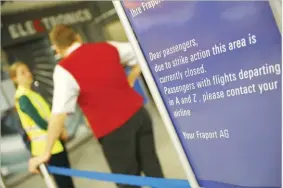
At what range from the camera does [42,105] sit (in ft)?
9.57

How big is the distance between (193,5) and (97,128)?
146 centimetres

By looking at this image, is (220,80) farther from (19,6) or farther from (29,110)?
(19,6)

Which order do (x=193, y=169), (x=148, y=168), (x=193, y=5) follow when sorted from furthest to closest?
1. (x=148, y=168)
2. (x=193, y=169)
3. (x=193, y=5)

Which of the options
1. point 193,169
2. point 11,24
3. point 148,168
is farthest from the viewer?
point 11,24

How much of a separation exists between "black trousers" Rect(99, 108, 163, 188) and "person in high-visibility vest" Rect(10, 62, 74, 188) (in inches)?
24.7

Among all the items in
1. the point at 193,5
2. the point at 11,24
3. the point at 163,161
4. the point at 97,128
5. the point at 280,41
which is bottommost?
the point at 163,161

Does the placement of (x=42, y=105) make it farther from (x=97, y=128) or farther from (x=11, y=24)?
(x=11, y=24)

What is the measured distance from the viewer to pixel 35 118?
9.10ft

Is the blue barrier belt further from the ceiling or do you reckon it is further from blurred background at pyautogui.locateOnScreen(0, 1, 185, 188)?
the ceiling

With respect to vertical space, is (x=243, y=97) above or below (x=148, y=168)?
above

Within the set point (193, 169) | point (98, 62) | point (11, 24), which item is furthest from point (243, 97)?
point (11, 24)

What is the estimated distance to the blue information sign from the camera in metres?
0.97

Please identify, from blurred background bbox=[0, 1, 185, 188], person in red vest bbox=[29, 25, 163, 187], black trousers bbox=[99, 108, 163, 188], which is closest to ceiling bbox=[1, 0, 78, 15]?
blurred background bbox=[0, 1, 185, 188]

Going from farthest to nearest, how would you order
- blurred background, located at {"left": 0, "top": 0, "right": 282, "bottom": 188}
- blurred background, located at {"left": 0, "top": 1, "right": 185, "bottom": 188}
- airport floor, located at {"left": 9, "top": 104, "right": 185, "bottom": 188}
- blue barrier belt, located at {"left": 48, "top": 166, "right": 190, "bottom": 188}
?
blurred background, located at {"left": 0, "top": 1, "right": 185, "bottom": 188} → blurred background, located at {"left": 0, "top": 0, "right": 282, "bottom": 188} → airport floor, located at {"left": 9, "top": 104, "right": 185, "bottom": 188} → blue barrier belt, located at {"left": 48, "top": 166, "right": 190, "bottom": 188}
